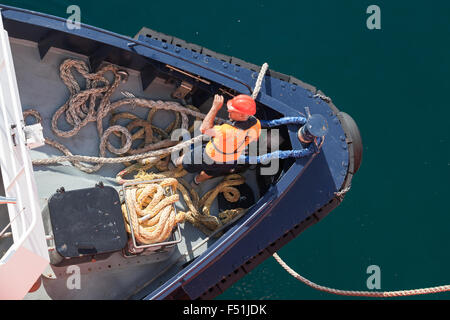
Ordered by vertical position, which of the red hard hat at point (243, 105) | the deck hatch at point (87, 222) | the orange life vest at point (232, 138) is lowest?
the deck hatch at point (87, 222)

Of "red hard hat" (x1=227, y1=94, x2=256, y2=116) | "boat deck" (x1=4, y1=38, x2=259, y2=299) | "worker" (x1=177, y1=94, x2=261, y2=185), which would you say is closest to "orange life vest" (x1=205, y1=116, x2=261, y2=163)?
"worker" (x1=177, y1=94, x2=261, y2=185)

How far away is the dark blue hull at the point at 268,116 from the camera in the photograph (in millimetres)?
6148

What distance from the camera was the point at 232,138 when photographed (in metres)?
5.71

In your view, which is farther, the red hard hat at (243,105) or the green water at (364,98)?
the green water at (364,98)

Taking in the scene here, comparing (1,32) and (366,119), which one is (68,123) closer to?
(1,32)

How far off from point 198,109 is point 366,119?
2362 mm

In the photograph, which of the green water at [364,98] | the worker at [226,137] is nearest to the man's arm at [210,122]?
the worker at [226,137]

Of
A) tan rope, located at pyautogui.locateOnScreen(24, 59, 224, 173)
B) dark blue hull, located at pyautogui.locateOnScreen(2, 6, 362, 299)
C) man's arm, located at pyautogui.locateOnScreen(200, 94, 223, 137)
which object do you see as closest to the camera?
man's arm, located at pyautogui.locateOnScreen(200, 94, 223, 137)

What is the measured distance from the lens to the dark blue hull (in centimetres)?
615

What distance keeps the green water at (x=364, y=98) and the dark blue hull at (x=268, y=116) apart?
1.14 metres

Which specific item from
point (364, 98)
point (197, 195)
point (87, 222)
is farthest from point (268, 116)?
point (364, 98)

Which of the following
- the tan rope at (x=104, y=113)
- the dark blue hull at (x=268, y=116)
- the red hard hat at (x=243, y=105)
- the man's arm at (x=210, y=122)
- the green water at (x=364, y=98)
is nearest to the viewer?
the red hard hat at (x=243, y=105)

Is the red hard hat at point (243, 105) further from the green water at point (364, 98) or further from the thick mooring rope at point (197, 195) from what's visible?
the green water at point (364, 98)

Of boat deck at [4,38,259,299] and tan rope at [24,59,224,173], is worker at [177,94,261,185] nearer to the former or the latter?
tan rope at [24,59,224,173]
